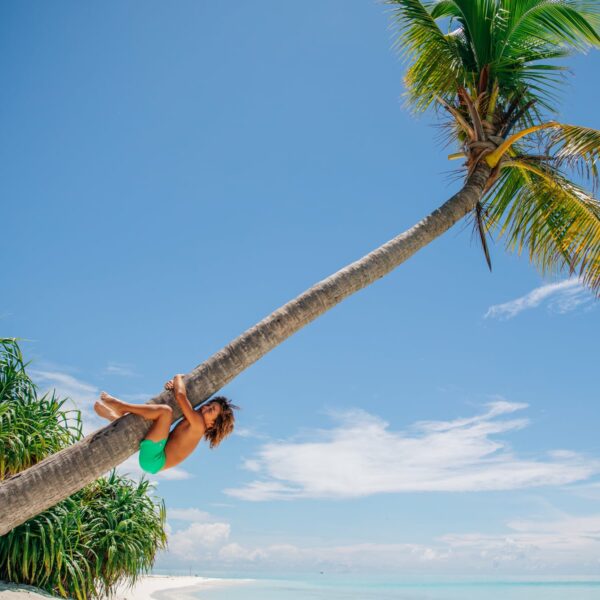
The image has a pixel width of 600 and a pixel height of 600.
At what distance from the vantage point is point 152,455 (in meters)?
4.15

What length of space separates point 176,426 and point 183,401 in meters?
0.29

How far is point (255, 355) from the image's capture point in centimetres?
450

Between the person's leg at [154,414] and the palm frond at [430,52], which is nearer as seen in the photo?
the person's leg at [154,414]

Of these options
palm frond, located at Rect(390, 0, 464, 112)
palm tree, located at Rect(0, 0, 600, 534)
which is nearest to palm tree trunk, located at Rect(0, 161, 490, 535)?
palm tree, located at Rect(0, 0, 600, 534)

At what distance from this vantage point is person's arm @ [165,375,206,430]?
4137 mm

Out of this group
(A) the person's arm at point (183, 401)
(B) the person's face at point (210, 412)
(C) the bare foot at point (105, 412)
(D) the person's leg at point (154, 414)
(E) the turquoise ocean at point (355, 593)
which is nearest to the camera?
(D) the person's leg at point (154, 414)

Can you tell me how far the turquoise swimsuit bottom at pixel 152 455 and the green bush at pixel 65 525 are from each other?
4178 mm

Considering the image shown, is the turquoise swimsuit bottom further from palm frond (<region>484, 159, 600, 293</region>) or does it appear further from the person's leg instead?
palm frond (<region>484, 159, 600, 293</region>)

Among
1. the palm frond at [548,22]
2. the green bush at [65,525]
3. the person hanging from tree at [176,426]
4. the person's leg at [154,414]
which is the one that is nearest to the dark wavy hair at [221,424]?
the person hanging from tree at [176,426]

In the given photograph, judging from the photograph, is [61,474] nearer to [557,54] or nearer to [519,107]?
[519,107]

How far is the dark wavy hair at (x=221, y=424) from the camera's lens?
4547mm

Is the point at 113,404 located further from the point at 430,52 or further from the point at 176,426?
the point at 430,52

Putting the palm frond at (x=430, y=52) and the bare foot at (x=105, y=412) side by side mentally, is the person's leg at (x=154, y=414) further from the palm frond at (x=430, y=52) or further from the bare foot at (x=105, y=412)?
the palm frond at (x=430, y=52)

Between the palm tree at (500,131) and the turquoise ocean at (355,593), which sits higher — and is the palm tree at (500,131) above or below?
above
